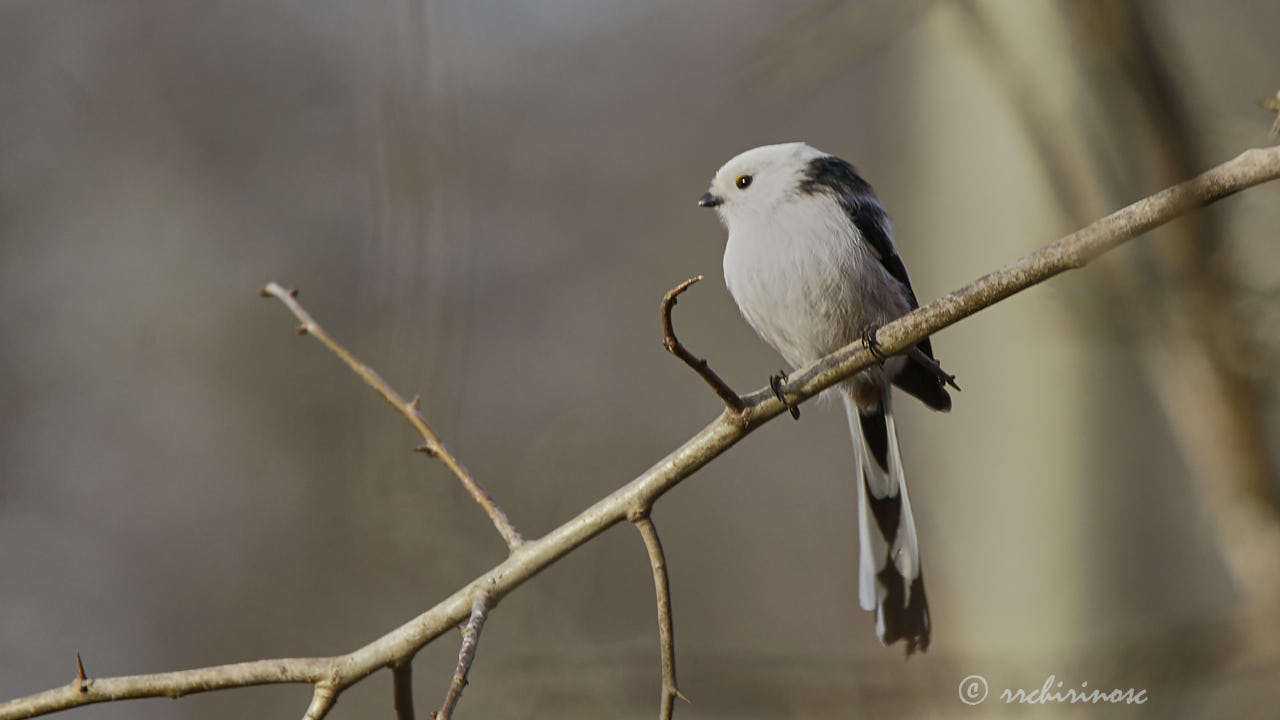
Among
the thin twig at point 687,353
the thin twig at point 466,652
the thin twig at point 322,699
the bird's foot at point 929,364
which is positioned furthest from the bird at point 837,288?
the thin twig at point 322,699

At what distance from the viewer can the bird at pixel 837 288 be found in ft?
6.68

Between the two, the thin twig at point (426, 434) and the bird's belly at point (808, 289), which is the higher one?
the bird's belly at point (808, 289)

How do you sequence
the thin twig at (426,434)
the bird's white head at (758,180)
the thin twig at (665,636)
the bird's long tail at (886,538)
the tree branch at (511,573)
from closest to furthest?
the thin twig at (665,636), the tree branch at (511,573), the thin twig at (426,434), the bird's long tail at (886,538), the bird's white head at (758,180)

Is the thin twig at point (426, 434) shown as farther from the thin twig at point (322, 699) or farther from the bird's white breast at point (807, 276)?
the bird's white breast at point (807, 276)

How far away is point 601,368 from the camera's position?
5.34 metres

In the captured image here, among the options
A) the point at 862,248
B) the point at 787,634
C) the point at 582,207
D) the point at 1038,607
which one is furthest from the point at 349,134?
the point at 1038,607

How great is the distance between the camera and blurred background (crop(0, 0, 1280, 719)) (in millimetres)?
1773

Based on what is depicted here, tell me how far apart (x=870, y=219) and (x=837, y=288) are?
244 mm

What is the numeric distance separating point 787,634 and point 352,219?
3417 millimetres

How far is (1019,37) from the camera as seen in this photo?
2143mm

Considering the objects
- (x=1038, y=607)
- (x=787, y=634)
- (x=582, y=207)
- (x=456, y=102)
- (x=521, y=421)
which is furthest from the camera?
(x=582, y=207)

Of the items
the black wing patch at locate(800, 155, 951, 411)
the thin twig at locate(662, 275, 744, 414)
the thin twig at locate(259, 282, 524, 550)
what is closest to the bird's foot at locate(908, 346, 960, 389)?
the thin twig at locate(662, 275, 744, 414)

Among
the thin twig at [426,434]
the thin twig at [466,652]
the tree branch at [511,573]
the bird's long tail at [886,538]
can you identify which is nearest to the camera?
the thin twig at [466,652]

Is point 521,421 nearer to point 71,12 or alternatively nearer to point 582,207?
point 582,207
